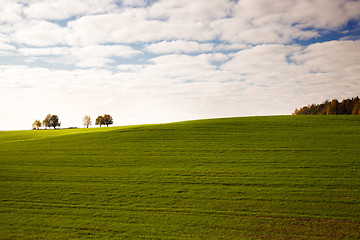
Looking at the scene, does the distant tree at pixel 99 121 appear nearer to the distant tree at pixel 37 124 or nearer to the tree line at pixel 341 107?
the distant tree at pixel 37 124

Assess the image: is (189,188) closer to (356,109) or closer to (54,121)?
(356,109)

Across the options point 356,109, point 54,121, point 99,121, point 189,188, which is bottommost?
point 189,188

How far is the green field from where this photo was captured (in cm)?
945

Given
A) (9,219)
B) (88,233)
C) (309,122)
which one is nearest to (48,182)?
(9,219)

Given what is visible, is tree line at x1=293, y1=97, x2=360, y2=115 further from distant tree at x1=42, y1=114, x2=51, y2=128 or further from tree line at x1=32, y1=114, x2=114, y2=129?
distant tree at x1=42, y1=114, x2=51, y2=128

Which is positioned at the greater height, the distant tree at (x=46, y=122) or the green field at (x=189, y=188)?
the distant tree at (x=46, y=122)

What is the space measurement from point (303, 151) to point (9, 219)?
1925 centimetres

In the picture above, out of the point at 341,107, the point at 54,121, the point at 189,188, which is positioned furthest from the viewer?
the point at 54,121

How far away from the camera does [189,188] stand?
12984mm

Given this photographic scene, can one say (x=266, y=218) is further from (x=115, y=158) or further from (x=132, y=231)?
(x=115, y=158)

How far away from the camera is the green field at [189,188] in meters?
9.45

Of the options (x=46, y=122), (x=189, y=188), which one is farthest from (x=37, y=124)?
(x=189, y=188)

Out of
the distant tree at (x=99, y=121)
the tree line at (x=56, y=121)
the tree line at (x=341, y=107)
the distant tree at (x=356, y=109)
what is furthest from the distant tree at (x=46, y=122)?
the distant tree at (x=356, y=109)

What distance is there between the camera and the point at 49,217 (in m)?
10.7
